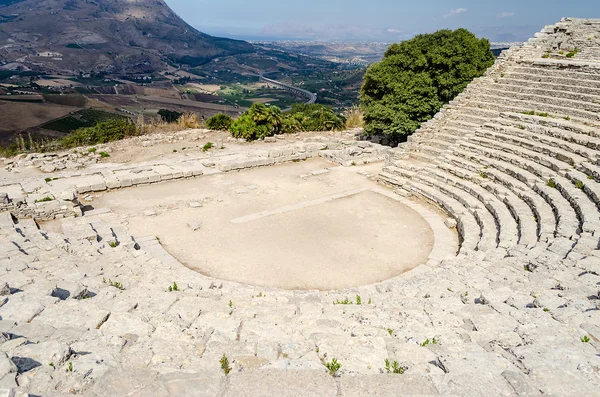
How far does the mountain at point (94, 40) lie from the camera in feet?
375

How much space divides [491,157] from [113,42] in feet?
510

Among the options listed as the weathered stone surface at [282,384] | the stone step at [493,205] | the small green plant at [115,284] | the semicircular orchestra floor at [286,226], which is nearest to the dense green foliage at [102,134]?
the semicircular orchestra floor at [286,226]

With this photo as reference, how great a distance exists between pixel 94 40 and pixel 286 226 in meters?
154

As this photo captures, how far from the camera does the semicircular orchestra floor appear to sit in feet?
31.0

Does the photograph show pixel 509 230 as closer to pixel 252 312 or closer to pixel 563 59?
pixel 252 312

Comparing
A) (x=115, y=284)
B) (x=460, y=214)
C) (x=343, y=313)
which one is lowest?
(x=460, y=214)

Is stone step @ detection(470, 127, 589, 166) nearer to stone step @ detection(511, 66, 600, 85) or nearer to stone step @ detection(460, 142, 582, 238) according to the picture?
stone step @ detection(460, 142, 582, 238)

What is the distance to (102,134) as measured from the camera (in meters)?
20.9

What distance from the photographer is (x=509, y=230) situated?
1011cm

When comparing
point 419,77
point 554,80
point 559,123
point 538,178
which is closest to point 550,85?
point 554,80

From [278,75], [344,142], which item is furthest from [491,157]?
[278,75]

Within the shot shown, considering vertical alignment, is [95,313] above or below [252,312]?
above

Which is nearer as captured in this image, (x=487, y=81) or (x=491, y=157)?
(x=491, y=157)

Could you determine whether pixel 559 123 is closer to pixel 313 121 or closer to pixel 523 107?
pixel 523 107
